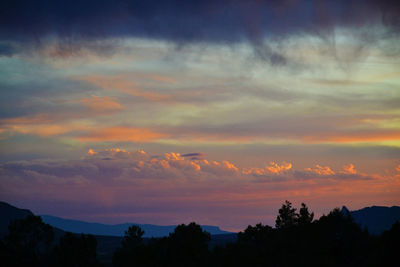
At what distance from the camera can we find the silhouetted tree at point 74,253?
480 ft

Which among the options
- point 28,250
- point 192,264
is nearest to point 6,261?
point 28,250

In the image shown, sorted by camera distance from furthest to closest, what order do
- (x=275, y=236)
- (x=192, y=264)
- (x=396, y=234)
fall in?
(x=275, y=236) → (x=192, y=264) → (x=396, y=234)

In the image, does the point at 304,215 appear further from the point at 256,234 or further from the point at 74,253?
the point at 74,253

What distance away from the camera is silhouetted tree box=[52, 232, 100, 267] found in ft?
480

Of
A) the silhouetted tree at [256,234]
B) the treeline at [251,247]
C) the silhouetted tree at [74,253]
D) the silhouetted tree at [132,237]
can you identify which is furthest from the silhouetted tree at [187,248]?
the silhouetted tree at [132,237]

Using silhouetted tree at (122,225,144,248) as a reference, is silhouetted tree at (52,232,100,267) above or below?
below

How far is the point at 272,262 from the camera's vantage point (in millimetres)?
117062

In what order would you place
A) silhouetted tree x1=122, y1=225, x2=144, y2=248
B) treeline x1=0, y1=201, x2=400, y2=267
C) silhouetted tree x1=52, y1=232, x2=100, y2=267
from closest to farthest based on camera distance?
treeline x1=0, y1=201, x2=400, y2=267 < silhouetted tree x1=52, y1=232, x2=100, y2=267 < silhouetted tree x1=122, y1=225, x2=144, y2=248

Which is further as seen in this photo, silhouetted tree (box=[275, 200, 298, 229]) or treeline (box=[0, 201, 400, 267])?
silhouetted tree (box=[275, 200, 298, 229])

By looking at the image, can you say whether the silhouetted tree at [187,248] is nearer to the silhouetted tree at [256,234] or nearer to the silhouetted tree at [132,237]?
the silhouetted tree at [256,234]

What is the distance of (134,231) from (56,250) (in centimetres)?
3527

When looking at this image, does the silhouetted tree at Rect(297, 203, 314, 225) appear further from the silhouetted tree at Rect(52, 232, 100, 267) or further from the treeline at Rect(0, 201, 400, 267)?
the silhouetted tree at Rect(52, 232, 100, 267)

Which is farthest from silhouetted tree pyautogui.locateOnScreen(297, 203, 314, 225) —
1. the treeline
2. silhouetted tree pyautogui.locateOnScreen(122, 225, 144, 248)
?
silhouetted tree pyautogui.locateOnScreen(122, 225, 144, 248)

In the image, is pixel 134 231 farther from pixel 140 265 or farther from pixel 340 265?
pixel 340 265
